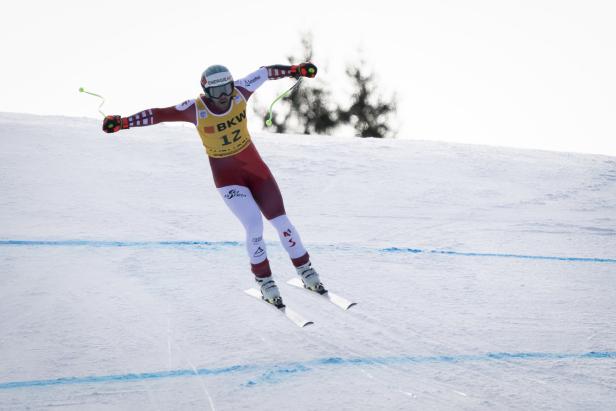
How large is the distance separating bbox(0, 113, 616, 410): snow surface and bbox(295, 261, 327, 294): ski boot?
192 mm

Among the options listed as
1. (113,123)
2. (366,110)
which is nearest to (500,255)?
(113,123)

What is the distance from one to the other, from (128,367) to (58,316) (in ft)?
3.28

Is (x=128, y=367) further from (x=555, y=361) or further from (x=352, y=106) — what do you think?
(x=352, y=106)

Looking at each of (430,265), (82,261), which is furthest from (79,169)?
(430,265)

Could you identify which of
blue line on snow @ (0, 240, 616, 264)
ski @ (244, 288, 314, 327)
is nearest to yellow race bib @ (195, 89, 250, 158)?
ski @ (244, 288, 314, 327)

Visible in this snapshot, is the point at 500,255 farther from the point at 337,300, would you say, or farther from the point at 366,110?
the point at 366,110

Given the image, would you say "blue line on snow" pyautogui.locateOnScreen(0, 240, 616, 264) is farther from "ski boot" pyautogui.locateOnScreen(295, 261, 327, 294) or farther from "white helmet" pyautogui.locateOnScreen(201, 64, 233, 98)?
"white helmet" pyautogui.locateOnScreen(201, 64, 233, 98)

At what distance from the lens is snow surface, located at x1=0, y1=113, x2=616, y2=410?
4.65 metres

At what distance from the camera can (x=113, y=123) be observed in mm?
5168

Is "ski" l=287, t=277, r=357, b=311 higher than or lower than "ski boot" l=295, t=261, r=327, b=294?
lower

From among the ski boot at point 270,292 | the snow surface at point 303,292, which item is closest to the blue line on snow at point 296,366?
A: the snow surface at point 303,292

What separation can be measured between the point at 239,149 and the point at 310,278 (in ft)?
4.00

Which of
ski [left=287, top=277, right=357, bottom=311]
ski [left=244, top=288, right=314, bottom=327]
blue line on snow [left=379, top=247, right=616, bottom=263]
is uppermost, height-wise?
blue line on snow [left=379, top=247, right=616, bottom=263]

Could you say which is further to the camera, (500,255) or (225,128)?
(500,255)
